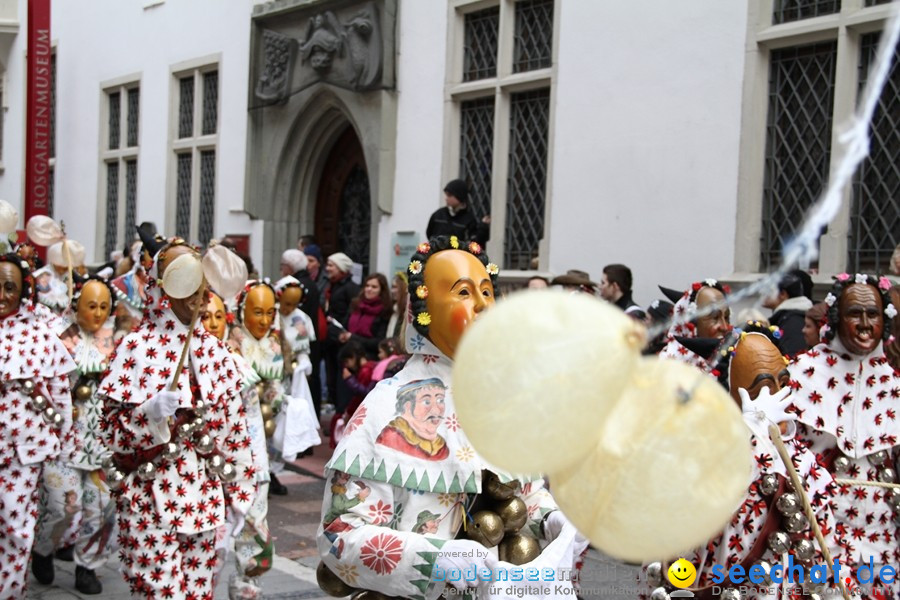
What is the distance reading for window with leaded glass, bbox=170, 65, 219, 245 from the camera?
15.2 metres

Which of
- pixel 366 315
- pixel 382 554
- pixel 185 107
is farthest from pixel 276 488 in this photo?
pixel 185 107

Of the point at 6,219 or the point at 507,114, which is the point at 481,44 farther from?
the point at 6,219

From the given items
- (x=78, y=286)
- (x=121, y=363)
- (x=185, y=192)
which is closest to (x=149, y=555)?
(x=121, y=363)

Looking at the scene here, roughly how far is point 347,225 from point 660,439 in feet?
40.9

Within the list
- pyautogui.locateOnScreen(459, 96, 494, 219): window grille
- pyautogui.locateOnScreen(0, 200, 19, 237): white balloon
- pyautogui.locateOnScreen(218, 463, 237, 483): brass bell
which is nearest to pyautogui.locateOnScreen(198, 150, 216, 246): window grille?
pyautogui.locateOnScreen(459, 96, 494, 219): window grille

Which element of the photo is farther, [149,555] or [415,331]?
[149,555]

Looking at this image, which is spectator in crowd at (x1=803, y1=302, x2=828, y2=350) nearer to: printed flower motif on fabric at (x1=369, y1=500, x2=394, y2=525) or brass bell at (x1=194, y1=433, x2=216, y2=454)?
brass bell at (x1=194, y1=433, x2=216, y2=454)

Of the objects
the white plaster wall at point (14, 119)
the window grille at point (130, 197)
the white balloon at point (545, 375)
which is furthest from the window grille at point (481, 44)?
the white plaster wall at point (14, 119)

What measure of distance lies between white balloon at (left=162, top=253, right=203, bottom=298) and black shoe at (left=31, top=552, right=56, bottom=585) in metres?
2.77

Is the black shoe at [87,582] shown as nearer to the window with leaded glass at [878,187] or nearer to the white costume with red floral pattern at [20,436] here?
the white costume with red floral pattern at [20,436]

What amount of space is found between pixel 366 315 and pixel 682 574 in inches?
270

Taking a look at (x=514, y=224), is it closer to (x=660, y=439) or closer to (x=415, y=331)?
(x=415, y=331)

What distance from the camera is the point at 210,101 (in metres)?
15.3

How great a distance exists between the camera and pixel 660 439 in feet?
4.56
